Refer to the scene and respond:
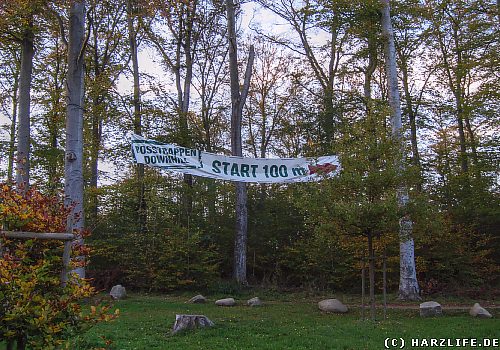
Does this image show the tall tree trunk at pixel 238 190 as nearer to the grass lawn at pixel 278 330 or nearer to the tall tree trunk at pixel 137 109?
the tall tree trunk at pixel 137 109

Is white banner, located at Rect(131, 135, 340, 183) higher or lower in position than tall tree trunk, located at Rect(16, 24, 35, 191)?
lower

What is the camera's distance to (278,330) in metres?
7.87

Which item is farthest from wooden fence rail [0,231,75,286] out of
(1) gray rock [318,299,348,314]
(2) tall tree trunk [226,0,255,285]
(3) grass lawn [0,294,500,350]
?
(2) tall tree trunk [226,0,255,285]

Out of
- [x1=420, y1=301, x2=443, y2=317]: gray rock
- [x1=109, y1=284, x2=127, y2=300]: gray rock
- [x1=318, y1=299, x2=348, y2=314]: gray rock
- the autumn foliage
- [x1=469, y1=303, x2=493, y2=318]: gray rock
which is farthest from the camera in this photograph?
[x1=109, y1=284, x2=127, y2=300]: gray rock

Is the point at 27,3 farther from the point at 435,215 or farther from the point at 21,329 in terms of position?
the point at 435,215

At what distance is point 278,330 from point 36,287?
4.75 m

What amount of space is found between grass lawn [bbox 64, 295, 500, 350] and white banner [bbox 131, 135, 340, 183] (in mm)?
3647

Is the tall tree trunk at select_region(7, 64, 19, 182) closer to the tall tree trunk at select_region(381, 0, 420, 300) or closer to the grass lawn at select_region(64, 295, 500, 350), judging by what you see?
the grass lawn at select_region(64, 295, 500, 350)

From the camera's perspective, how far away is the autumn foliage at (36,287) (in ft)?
12.1

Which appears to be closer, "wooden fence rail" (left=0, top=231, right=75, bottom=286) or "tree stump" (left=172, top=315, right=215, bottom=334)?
"wooden fence rail" (left=0, top=231, right=75, bottom=286)

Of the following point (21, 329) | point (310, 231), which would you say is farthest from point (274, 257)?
point (21, 329)

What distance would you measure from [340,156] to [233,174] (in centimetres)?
422

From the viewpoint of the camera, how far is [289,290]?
1564 cm

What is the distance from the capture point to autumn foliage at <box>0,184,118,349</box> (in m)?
3.70
